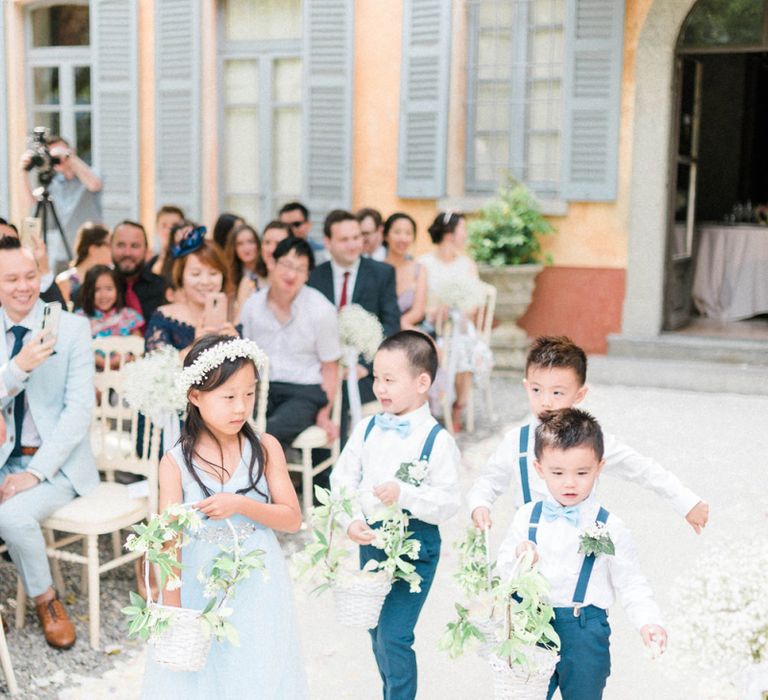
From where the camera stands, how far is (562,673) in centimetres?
243

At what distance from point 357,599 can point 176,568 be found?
1.47 ft

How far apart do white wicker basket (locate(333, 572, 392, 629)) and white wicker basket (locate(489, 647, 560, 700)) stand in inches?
19.1

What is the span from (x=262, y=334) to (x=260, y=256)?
5.11ft

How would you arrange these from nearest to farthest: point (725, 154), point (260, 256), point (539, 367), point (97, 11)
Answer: point (539, 367) → point (260, 256) → point (97, 11) → point (725, 154)

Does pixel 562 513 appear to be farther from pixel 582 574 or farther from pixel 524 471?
pixel 524 471

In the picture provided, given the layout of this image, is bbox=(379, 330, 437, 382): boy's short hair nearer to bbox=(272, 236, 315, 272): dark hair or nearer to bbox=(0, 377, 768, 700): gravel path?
bbox=(0, 377, 768, 700): gravel path

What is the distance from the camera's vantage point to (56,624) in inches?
142

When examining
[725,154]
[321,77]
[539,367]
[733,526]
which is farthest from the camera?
[725,154]

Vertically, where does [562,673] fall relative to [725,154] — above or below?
below

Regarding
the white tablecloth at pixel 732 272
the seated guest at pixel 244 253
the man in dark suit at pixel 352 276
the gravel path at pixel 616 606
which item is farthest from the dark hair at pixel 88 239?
the white tablecloth at pixel 732 272

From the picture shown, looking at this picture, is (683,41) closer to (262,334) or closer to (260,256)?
(260,256)

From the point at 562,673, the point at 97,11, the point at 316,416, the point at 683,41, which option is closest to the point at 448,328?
the point at 316,416

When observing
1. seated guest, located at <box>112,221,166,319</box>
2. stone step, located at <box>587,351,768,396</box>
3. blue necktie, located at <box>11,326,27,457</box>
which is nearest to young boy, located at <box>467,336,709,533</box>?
blue necktie, located at <box>11,326,27,457</box>

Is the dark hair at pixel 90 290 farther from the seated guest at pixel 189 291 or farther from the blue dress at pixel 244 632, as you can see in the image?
the blue dress at pixel 244 632
